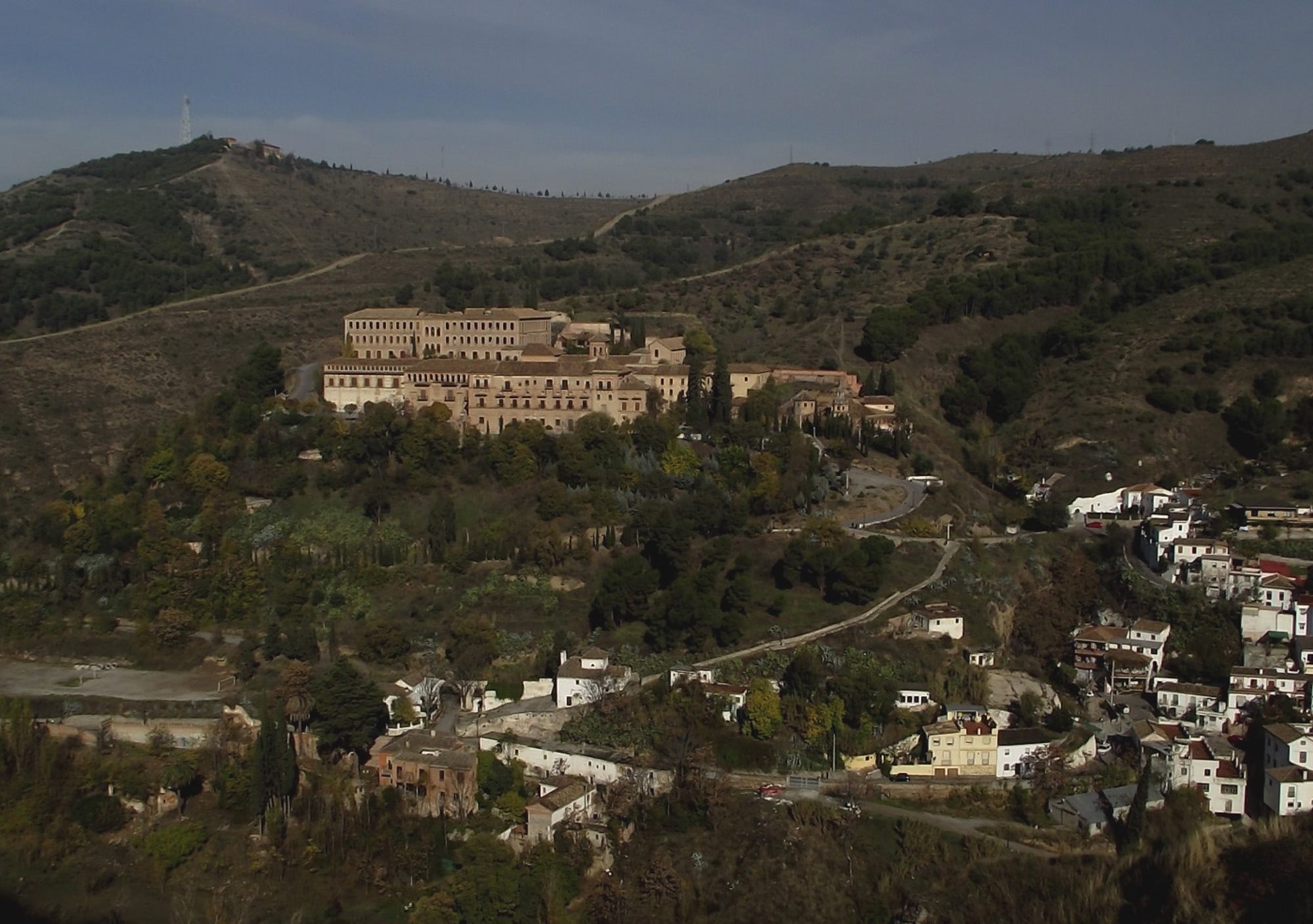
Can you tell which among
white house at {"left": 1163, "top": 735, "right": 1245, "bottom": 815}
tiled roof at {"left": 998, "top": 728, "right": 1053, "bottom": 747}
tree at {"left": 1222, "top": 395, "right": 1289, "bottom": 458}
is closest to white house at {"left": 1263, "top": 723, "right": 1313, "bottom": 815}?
white house at {"left": 1163, "top": 735, "right": 1245, "bottom": 815}

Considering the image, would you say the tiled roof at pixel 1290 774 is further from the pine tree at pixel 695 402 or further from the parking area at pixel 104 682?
the parking area at pixel 104 682

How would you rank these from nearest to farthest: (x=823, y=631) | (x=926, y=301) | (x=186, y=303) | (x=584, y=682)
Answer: (x=584, y=682)
(x=823, y=631)
(x=926, y=301)
(x=186, y=303)

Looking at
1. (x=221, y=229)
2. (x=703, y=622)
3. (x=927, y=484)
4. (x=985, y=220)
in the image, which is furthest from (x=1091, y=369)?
(x=221, y=229)

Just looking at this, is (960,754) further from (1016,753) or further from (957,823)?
(957,823)

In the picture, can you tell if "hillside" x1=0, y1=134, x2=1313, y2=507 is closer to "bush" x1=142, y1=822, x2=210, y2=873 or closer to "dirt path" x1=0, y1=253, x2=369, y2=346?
"dirt path" x1=0, y1=253, x2=369, y2=346

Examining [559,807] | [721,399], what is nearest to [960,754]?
[559,807]

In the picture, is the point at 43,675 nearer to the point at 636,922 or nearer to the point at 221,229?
the point at 636,922
